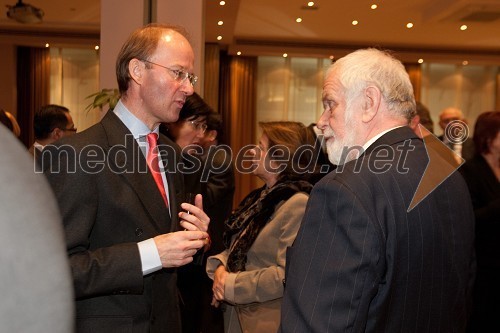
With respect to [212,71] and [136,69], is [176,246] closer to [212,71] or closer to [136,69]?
[136,69]

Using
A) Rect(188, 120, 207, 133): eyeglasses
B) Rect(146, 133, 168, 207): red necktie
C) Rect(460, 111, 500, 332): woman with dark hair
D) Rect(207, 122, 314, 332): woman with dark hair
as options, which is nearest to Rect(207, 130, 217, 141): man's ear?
Rect(188, 120, 207, 133): eyeglasses

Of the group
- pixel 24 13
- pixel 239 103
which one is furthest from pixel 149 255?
pixel 239 103

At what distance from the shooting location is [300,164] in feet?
9.10

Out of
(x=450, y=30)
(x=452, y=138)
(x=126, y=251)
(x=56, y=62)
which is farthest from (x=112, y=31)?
(x=56, y=62)

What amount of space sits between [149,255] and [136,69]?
2.14 feet

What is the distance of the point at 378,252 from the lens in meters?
1.26

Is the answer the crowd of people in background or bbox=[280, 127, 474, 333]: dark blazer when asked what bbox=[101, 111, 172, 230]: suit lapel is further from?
bbox=[280, 127, 474, 333]: dark blazer

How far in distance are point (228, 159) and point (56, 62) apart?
9.98 metres

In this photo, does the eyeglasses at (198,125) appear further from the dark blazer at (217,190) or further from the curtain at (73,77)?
the curtain at (73,77)

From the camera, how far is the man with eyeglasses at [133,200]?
1.57m

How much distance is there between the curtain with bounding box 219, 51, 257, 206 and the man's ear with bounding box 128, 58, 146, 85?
10683mm

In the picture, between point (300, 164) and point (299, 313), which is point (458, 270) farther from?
point (300, 164)

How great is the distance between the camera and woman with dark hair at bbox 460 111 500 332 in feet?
11.4

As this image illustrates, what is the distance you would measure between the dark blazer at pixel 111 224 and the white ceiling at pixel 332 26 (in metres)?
7.12
